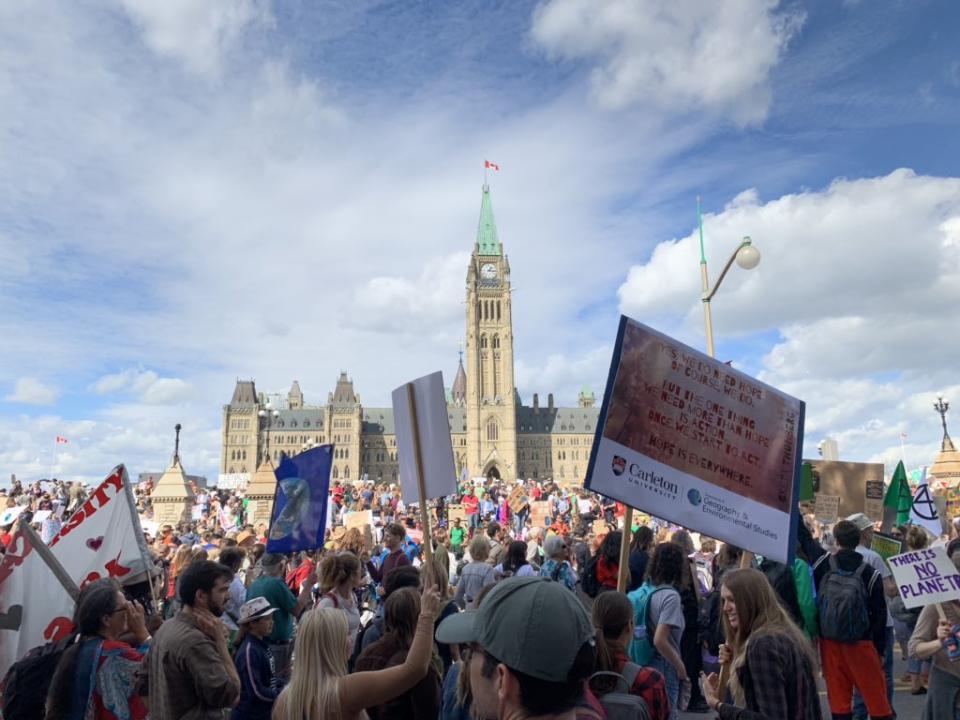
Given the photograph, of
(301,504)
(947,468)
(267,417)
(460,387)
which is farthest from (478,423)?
(301,504)

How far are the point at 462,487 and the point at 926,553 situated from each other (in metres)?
43.3

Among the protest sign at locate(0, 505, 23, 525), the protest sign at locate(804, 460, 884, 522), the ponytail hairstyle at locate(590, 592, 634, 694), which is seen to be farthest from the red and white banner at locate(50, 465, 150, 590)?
the protest sign at locate(0, 505, 23, 525)

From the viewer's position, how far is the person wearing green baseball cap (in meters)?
1.92

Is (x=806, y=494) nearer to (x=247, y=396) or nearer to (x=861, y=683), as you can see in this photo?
(x=861, y=683)

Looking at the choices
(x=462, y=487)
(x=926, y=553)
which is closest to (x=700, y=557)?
(x=926, y=553)

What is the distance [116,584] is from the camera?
4.20 m

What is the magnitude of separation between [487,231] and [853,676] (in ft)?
391

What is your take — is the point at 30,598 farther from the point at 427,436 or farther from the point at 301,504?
the point at 427,436

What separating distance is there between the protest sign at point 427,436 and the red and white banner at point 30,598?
260cm

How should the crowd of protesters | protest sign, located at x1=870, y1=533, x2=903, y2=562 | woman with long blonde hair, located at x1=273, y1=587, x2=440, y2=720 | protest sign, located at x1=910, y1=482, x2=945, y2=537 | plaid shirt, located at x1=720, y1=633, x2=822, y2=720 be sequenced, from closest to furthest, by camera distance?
1. the crowd of protesters
2. woman with long blonde hair, located at x1=273, y1=587, x2=440, y2=720
3. plaid shirt, located at x1=720, y1=633, x2=822, y2=720
4. protest sign, located at x1=870, y1=533, x2=903, y2=562
5. protest sign, located at x1=910, y1=482, x2=945, y2=537

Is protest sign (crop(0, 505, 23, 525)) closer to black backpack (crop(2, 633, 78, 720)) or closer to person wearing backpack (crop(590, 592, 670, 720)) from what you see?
black backpack (crop(2, 633, 78, 720))

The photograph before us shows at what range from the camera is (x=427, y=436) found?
16.0 feet

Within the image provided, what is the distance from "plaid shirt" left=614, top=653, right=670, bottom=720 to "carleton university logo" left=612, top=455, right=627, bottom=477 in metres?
1.32

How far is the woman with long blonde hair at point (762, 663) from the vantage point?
3.33 meters
